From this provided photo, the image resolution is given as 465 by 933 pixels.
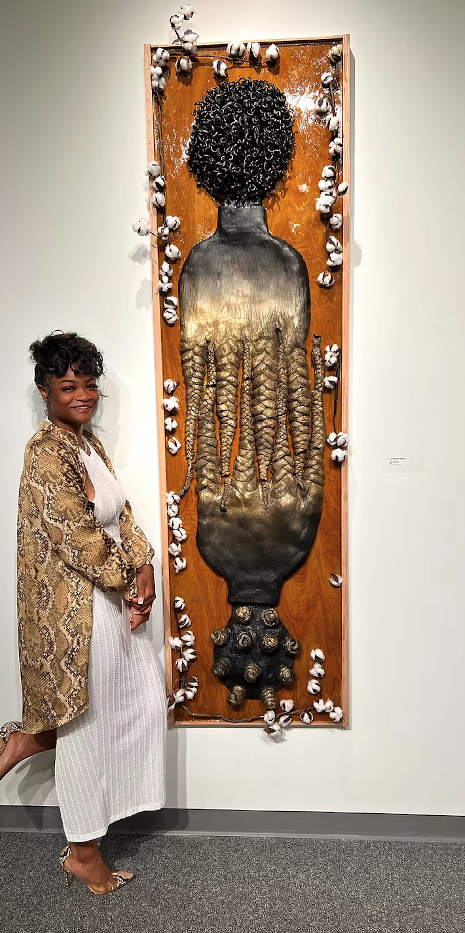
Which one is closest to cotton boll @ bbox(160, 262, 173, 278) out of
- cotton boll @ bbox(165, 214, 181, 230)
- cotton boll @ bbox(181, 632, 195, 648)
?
cotton boll @ bbox(165, 214, 181, 230)

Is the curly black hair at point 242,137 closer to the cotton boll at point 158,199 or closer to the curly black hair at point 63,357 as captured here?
the cotton boll at point 158,199

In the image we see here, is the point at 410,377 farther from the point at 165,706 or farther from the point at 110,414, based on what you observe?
the point at 165,706

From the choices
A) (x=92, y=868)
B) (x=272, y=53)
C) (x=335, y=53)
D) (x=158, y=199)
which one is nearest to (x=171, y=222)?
(x=158, y=199)

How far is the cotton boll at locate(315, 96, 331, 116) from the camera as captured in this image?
1.91 meters

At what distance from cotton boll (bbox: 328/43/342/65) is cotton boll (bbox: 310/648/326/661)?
1821 mm

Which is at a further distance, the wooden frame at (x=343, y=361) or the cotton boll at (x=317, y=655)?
the cotton boll at (x=317, y=655)

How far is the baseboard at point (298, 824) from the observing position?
216 centimetres

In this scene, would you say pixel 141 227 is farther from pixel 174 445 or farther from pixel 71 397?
pixel 174 445

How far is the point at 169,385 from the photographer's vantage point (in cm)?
208

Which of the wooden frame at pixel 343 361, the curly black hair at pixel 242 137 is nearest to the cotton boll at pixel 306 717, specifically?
the wooden frame at pixel 343 361

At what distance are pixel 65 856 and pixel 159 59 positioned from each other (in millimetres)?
2480

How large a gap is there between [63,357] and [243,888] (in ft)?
5.41

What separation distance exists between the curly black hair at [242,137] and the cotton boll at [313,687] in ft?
5.12

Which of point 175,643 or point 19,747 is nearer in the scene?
point 19,747
